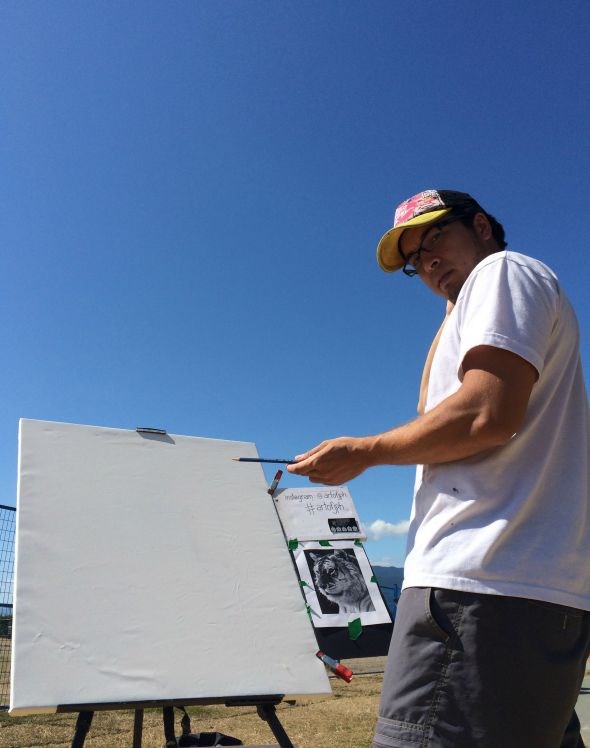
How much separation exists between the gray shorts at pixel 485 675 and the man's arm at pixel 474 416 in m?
0.20

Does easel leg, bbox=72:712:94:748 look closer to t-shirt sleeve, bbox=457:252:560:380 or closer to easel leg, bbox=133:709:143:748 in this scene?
easel leg, bbox=133:709:143:748

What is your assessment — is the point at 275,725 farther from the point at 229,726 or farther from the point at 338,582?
the point at 229,726

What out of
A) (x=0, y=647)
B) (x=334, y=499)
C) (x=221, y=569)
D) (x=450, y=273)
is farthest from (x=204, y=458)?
(x=0, y=647)

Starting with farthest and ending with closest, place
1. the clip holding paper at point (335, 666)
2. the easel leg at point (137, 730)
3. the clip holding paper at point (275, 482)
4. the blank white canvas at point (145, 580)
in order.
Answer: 1. the clip holding paper at point (275, 482)
2. the clip holding paper at point (335, 666)
3. the easel leg at point (137, 730)
4. the blank white canvas at point (145, 580)

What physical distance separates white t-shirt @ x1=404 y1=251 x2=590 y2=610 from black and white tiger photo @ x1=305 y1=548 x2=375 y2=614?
1690 mm

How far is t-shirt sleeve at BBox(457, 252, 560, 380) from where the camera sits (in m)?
0.89

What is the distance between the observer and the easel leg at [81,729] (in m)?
1.59

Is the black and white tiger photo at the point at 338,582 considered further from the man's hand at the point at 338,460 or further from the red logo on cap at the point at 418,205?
the red logo on cap at the point at 418,205

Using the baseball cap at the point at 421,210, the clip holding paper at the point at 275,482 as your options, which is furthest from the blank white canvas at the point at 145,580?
the baseball cap at the point at 421,210

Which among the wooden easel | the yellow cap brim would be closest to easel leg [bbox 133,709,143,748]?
the wooden easel

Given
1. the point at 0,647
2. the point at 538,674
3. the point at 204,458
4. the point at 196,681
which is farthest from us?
the point at 0,647

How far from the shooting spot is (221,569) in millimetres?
2127

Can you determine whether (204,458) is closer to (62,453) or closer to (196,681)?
(62,453)

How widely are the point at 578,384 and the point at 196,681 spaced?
4.75 ft
